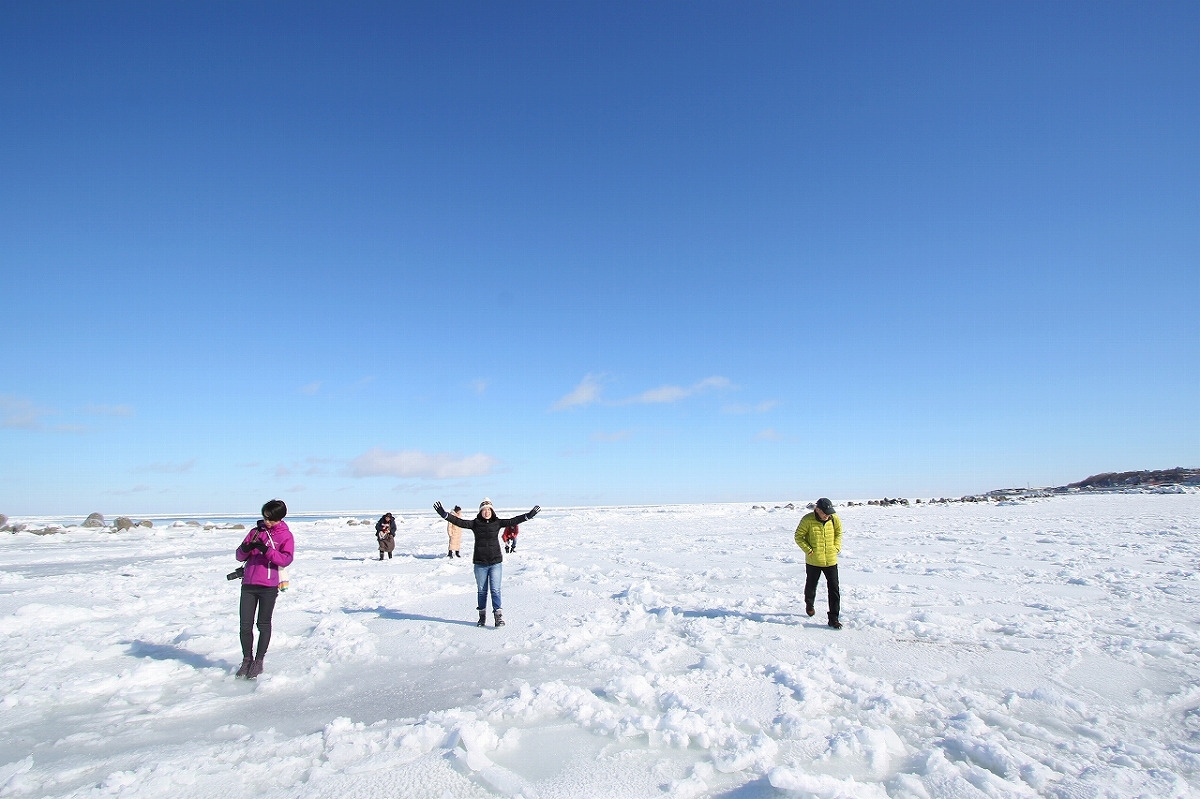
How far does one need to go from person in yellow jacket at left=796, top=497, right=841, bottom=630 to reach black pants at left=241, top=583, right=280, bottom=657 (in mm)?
7141

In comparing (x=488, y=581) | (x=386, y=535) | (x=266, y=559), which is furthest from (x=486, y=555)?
(x=386, y=535)

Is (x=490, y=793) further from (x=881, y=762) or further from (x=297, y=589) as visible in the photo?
(x=297, y=589)

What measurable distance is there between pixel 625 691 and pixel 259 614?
4.51 meters

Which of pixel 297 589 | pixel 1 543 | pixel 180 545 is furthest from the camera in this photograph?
pixel 1 543

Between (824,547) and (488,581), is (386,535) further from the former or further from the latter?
(824,547)

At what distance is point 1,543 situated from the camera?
93.7ft

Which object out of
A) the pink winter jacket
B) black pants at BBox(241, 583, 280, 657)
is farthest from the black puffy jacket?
black pants at BBox(241, 583, 280, 657)

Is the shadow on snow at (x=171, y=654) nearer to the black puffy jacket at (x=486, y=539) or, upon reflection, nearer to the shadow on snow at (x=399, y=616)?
the shadow on snow at (x=399, y=616)

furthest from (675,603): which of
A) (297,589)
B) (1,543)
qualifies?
(1,543)

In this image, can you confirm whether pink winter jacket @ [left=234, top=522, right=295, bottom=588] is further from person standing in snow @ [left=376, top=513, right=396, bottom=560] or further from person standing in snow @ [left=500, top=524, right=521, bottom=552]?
person standing in snow @ [left=500, top=524, right=521, bottom=552]

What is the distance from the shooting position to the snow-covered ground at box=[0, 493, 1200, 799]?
4.30 metres

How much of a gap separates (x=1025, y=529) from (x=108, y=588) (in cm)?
3123

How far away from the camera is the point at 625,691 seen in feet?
19.4

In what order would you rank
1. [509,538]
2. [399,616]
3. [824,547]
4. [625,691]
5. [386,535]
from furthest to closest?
[509,538], [386,535], [399,616], [824,547], [625,691]
